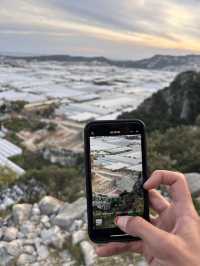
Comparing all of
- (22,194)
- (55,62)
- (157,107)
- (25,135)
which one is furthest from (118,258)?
(55,62)

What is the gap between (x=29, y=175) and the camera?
579 cm

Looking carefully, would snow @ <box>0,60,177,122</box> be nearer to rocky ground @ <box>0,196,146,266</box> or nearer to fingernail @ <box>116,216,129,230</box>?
rocky ground @ <box>0,196,146,266</box>

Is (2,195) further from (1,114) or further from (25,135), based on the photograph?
(1,114)

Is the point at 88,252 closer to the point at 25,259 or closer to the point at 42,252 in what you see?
the point at 42,252

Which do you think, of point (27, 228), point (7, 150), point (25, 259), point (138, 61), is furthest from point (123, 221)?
point (138, 61)

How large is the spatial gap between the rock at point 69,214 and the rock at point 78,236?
23cm

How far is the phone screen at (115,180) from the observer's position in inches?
67.2

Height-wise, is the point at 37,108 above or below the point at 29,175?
below

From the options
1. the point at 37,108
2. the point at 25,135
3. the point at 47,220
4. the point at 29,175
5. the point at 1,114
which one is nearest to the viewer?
the point at 47,220

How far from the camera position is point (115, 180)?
182cm

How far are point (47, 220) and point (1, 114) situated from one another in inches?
1293

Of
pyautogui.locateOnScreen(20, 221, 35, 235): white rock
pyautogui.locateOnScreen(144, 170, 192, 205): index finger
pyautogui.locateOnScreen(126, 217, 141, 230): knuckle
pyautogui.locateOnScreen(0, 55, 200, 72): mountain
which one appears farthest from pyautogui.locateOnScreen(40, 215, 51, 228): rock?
pyautogui.locateOnScreen(0, 55, 200, 72): mountain

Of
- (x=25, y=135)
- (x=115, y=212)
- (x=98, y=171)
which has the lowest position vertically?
(x=25, y=135)

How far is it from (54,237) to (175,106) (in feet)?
57.6
